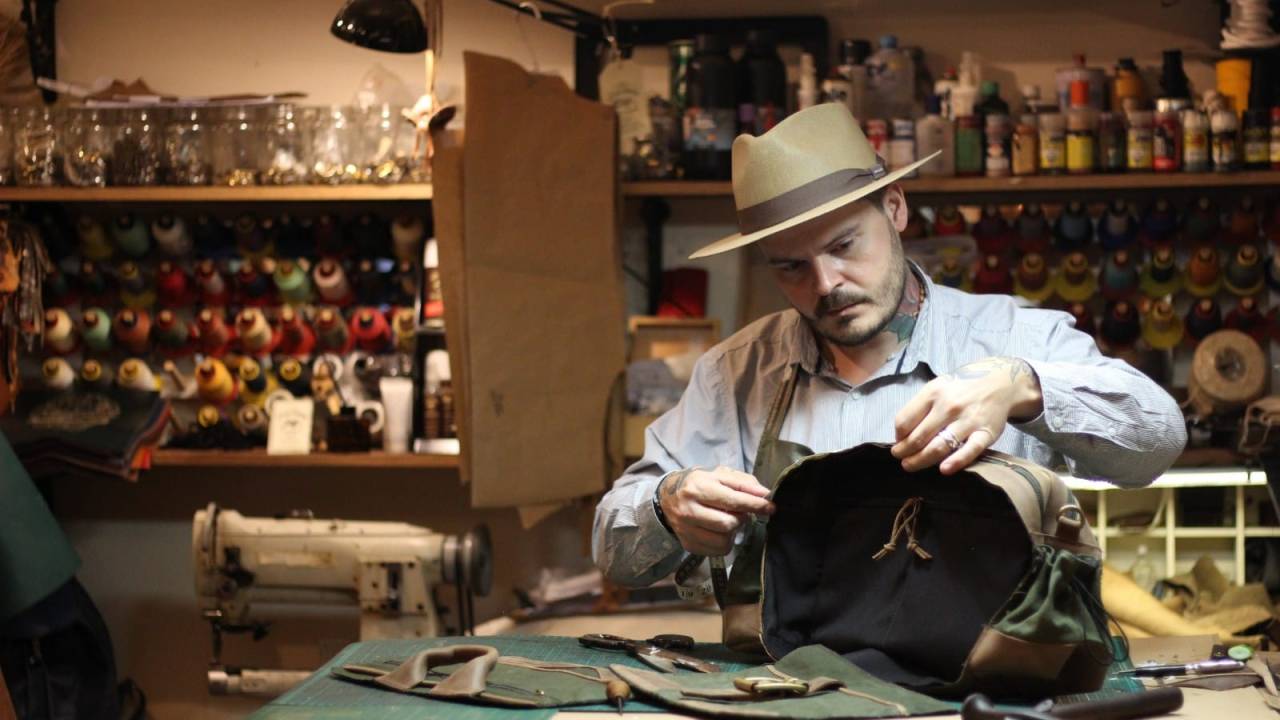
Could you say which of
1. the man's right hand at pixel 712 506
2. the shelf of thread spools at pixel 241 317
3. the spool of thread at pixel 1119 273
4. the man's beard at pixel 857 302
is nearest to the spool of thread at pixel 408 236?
the shelf of thread spools at pixel 241 317

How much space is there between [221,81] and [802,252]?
9.29 feet

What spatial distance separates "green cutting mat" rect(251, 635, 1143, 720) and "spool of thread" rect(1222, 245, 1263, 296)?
228 cm

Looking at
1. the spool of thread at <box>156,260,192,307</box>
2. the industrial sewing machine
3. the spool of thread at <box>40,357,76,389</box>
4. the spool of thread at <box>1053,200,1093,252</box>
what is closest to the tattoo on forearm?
the industrial sewing machine

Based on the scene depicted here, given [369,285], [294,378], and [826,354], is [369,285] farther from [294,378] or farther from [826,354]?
[826,354]

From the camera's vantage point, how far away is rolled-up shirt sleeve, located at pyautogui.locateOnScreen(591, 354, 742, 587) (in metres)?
2.05

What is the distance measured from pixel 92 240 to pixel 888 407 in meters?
3.03

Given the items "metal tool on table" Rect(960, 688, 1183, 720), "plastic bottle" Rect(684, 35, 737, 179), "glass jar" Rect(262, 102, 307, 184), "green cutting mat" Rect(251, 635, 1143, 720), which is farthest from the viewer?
"glass jar" Rect(262, 102, 307, 184)

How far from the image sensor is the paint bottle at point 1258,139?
365 centimetres

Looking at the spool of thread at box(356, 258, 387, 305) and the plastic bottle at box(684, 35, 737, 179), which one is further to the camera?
the spool of thread at box(356, 258, 387, 305)

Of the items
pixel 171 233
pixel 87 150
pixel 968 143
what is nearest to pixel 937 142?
pixel 968 143

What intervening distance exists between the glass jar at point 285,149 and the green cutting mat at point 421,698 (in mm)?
2159

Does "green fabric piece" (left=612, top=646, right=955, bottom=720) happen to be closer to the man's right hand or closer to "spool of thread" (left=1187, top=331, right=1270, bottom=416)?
the man's right hand

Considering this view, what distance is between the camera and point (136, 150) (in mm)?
4039

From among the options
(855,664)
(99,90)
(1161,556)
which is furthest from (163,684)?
(855,664)
